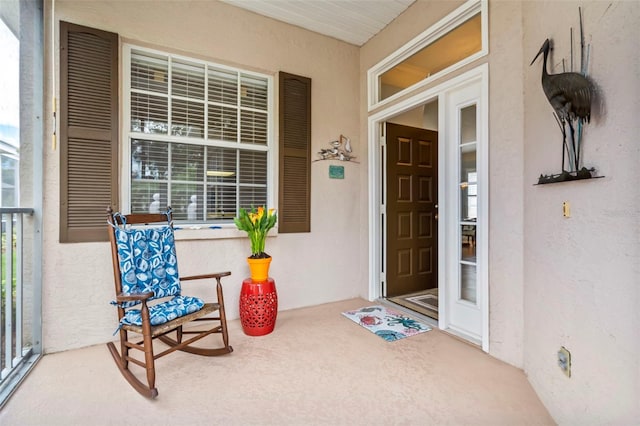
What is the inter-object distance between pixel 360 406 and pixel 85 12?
3.47 meters

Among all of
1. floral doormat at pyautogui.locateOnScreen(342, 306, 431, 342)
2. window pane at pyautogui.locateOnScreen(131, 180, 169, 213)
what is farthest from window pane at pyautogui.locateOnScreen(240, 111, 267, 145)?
floral doormat at pyautogui.locateOnScreen(342, 306, 431, 342)

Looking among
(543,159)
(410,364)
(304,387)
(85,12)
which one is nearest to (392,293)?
(410,364)

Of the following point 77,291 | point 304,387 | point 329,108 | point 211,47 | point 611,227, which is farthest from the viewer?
point 329,108

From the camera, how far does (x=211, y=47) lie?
2.79 m

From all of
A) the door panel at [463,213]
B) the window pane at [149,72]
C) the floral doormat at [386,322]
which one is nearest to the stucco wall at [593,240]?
the door panel at [463,213]

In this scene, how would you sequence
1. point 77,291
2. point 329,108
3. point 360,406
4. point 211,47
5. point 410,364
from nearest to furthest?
point 360,406, point 410,364, point 77,291, point 211,47, point 329,108

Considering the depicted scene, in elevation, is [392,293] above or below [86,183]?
below

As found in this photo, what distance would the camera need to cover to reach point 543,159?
1.72m

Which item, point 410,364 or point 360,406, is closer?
point 360,406

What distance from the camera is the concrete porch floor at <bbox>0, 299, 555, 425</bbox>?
1.55 meters

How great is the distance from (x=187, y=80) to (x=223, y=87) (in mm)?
330

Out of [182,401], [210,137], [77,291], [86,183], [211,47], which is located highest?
[211,47]

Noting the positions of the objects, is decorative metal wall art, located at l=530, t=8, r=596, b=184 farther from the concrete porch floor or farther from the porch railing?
the porch railing

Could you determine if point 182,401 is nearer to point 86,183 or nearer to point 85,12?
point 86,183
